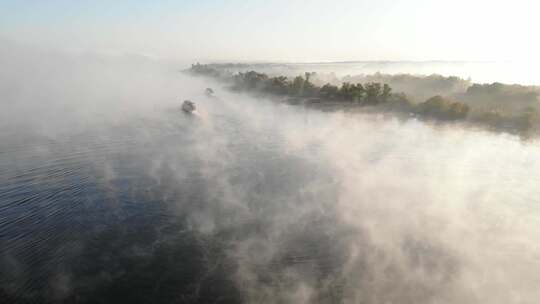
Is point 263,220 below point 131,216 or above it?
below

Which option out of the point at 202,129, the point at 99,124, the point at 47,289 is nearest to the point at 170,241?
the point at 47,289

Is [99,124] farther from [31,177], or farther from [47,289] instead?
[47,289]

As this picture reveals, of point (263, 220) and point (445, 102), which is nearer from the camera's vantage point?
point (263, 220)

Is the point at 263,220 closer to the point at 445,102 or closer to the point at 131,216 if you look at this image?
the point at 131,216

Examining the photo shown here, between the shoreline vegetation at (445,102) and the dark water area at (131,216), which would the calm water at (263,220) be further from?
the shoreline vegetation at (445,102)

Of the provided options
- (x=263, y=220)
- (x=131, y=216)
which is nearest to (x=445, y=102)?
(x=263, y=220)

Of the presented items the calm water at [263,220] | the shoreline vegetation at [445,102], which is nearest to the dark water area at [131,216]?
the calm water at [263,220]
